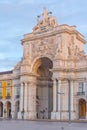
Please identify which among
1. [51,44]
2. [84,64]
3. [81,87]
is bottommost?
[81,87]

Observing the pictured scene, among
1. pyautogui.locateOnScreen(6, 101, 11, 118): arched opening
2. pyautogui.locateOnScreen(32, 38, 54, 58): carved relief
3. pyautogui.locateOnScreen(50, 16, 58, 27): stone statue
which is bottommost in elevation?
pyautogui.locateOnScreen(6, 101, 11, 118): arched opening

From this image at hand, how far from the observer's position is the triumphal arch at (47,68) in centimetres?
6606

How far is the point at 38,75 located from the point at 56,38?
9.78 m

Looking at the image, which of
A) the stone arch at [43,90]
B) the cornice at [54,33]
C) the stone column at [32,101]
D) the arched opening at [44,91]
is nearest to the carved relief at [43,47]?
the cornice at [54,33]

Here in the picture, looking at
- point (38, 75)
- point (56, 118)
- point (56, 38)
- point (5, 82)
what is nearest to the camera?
point (56, 118)

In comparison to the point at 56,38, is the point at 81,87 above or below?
below

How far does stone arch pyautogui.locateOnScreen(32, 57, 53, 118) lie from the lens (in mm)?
74562

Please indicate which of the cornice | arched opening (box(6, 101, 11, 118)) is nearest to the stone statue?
the cornice

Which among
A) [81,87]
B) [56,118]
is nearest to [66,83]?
[81,87]

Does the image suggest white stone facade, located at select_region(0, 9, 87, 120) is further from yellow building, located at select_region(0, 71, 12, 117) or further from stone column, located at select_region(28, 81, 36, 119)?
yellow building, located at select_region(0, 71, 12, 117)

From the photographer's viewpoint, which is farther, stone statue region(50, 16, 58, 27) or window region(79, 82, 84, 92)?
stone statue region(50, 16, 58, 27)

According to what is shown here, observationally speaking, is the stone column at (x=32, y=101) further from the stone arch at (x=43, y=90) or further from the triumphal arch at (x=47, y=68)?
the stone arch at (x=43, y=90)

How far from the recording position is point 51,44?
70438 mm

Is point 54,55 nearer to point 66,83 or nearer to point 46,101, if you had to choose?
point 66,83
